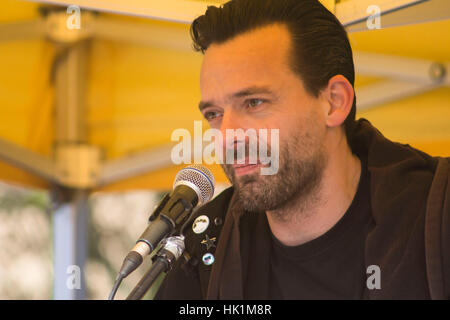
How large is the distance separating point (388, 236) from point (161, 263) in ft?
1.48

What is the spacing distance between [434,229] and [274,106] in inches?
15.5

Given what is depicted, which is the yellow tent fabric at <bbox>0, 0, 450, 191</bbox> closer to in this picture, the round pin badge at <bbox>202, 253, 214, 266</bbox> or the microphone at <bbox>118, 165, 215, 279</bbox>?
the round pin badge at <bbox>202, 253, 214, 266</bbox>

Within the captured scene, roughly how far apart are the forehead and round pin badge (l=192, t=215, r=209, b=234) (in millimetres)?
309

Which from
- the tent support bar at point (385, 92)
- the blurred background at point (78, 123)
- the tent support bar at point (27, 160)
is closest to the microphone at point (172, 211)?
the tent support bar at point (385, 92)

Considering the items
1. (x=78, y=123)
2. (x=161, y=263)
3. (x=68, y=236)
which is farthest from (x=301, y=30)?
(x=68, y=236)

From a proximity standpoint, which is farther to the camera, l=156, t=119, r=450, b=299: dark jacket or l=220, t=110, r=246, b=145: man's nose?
l=220, t=110, r=246, b=145: man's nose

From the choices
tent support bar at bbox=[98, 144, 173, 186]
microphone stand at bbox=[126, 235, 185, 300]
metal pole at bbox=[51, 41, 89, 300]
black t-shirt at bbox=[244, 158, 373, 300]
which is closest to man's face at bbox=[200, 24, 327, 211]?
black t-shirt at bbox=[244, 158, 373, 300]

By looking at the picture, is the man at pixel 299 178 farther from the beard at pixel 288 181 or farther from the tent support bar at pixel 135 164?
the tent support bar at pixel 135 164

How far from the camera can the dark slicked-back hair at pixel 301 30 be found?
133cm

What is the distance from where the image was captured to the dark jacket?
110cm

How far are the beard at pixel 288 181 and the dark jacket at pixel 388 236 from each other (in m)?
0.12

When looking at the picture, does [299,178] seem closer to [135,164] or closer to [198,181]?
[198,181]
